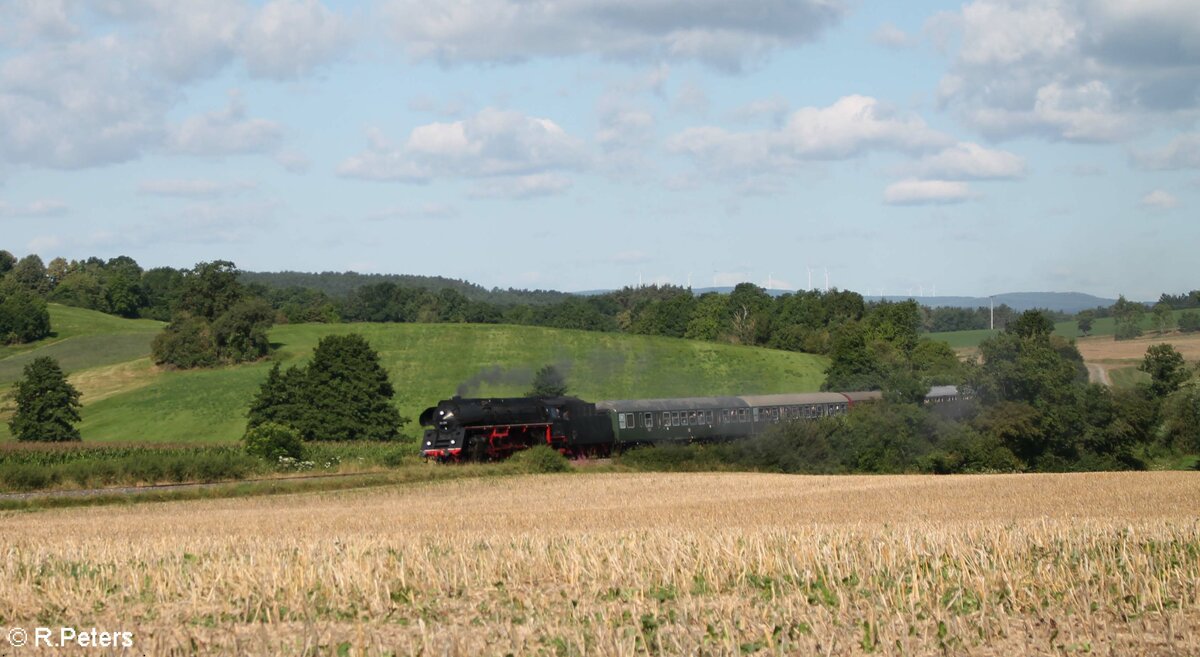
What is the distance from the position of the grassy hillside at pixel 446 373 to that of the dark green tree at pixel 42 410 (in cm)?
686

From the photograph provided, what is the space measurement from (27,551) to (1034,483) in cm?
3342

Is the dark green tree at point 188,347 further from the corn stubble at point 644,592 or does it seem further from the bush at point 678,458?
the corn stubble at point 644,592

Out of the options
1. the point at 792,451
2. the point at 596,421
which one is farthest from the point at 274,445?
the point at 792,451

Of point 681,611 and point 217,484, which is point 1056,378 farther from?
point 681,611

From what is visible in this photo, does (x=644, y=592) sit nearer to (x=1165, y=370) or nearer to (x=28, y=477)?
(x=28, y=477)

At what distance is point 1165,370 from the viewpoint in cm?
8188

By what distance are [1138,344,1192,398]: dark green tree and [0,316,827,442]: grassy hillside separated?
29762 mm

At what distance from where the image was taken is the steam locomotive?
168ft

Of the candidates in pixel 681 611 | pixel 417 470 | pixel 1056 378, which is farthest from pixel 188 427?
pixel 681 611

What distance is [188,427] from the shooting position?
303 ft

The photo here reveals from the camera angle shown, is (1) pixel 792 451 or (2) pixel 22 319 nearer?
(1) pixel 792 451

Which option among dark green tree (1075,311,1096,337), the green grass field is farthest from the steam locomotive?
dark green tree (1075,311,1096,337)

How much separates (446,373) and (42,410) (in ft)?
128

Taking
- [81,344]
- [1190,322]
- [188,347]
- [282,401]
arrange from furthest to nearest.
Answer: [1190,322] < [81,344] < [188,347] < [282,401]
